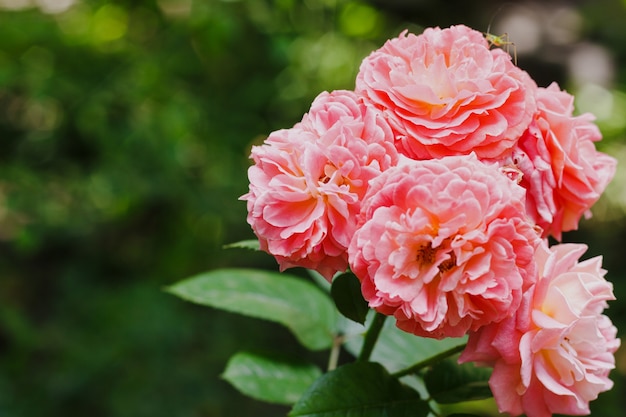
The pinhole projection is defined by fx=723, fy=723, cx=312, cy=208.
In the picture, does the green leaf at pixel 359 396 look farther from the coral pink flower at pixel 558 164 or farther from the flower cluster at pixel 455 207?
the coral pink flower at pixel 558 164

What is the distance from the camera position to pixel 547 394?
0.66 metres

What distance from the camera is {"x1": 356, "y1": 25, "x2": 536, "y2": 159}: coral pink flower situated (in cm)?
66

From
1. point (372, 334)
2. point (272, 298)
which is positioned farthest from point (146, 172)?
point (372, 334)

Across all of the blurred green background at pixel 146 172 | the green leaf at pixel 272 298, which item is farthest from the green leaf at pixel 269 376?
the blurred green background at pixel 146 172

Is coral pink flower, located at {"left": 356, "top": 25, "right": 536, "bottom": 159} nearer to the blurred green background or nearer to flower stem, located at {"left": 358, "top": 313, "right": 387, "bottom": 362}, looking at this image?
flower stem, located at {"left": 358, "top": 313, "right": 387, "bottom": 362}

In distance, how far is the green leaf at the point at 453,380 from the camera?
0.80 m

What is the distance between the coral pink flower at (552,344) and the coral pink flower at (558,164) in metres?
0.06

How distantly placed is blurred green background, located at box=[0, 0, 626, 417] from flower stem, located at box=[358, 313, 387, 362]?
127 centimetres

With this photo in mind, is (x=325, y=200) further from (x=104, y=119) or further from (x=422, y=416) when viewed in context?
(x=104, y=119)

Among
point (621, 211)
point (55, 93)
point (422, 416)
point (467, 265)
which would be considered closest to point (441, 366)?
point (422, 416)

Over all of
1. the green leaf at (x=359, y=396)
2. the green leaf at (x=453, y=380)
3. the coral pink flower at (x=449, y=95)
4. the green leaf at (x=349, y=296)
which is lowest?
the green leaf at (x=453, y=380)

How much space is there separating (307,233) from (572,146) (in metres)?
0.30

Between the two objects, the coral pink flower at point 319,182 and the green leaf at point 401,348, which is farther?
the green leaf at point 401,348

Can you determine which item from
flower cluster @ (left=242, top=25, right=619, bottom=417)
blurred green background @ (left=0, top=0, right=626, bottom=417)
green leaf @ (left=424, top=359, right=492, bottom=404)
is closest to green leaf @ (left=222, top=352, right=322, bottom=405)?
green leaf @ (left=424, top=359, right=492, bottom=404)
